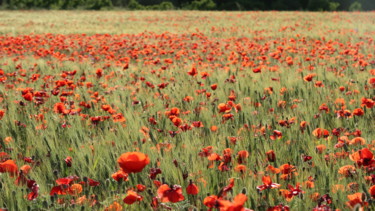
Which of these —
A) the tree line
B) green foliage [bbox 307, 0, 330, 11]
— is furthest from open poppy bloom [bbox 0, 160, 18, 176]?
green foliage [bbox 307, 0, 330, 11]

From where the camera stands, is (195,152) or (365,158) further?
(195,152)

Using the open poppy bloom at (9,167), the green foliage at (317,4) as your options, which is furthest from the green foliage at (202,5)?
the open poppy bloom at (9,167)

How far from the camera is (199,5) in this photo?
113 feet

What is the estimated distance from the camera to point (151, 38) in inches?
386

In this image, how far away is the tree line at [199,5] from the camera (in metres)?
31.5

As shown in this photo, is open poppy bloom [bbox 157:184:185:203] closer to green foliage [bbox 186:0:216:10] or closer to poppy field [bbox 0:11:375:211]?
poppy field [bbox 0:11:375:211]

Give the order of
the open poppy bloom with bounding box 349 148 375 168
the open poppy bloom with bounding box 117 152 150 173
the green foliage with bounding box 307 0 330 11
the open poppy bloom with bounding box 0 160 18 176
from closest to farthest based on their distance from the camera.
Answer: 1. the open poppy bloom with bounding box 117 152 150 173
2. the open poppy bloom with bounding box 349 148 375 168
3. the open poppy bloom with bounding box 0 160 18 176
4. the green foliage with bounding box 307 0 330 11

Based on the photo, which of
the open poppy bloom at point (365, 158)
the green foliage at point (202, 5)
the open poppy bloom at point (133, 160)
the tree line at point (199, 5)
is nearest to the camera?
the open poppy bloom at point (133, 160)

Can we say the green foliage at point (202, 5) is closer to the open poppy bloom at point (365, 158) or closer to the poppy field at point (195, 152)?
the poppy field at point (195, 152)

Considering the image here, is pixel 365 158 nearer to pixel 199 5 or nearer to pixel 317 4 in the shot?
pixel 199 5

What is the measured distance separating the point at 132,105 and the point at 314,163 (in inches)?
56.2

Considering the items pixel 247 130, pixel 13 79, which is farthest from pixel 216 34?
pixel 247 130

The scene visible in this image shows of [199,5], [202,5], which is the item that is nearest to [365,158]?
[199,5]

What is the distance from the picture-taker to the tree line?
31.5 meters
